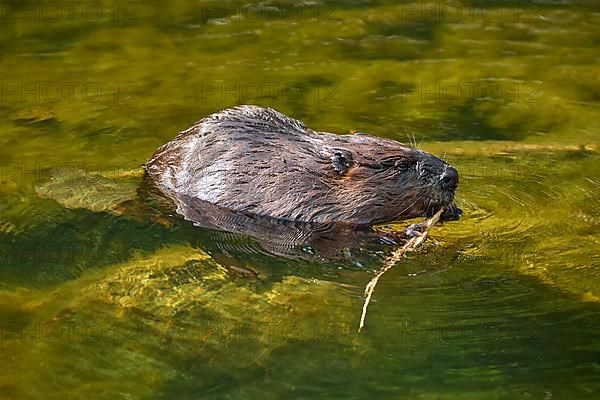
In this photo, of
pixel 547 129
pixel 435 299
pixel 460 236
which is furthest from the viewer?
pixel 547 129

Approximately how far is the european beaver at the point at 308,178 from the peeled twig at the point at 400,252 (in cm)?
25

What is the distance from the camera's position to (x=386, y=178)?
6.51m

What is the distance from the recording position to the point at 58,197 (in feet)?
21.5

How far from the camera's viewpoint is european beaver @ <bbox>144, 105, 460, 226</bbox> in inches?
254

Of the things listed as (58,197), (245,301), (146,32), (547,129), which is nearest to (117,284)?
(245,301)

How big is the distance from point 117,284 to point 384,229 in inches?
70.3

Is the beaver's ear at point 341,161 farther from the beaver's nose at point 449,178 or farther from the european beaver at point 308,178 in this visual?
the beaver's nose at point 449,178

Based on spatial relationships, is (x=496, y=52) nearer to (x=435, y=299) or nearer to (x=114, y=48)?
(x=114, y=48)

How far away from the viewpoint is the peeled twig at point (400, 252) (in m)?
5.35

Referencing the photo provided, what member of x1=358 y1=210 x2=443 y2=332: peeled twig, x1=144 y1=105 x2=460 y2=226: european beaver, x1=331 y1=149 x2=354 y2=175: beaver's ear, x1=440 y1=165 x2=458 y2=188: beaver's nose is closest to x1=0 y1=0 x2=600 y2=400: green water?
x1=358 y1=210 x2=443 y2=332: peeled twig

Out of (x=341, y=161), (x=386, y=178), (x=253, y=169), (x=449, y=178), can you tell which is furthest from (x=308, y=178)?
(x=449, y=178)

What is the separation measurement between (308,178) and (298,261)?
84 centimetres

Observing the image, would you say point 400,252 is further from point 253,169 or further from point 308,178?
point 253,169

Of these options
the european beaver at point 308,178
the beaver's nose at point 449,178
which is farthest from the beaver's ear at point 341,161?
the beaver's nose at point 449,178
